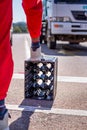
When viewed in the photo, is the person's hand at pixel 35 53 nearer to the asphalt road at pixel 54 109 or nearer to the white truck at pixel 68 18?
the asphalt road at pixel 54 109

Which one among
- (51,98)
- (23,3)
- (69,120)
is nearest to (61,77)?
(51,98)

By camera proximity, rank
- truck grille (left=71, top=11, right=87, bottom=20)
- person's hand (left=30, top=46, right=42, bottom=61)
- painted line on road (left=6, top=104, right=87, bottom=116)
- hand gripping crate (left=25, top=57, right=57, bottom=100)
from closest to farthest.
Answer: person's hand (left=30, top=46, right=42, bottom=61)
painted line on road (left=6, top=104, right=87, bottom=116)
hand gripping crate (left=25, top=57, right=57, bottom=100)
truck grille (left=71, top=11, right=87, bottom=20)

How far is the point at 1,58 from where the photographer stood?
251 centimetres

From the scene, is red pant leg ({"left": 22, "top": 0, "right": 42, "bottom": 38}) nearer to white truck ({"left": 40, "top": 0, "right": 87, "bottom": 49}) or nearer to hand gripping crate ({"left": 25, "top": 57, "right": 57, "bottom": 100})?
hand gripping crate ({"left": 25, "top": 57, "right": 57, "bottom": 100})

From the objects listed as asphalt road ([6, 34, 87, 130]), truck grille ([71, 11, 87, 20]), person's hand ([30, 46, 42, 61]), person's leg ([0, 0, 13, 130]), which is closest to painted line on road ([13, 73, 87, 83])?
asphalt road ([6, 34, 87, 130])

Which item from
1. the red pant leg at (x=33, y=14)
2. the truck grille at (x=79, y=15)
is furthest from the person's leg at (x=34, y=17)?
the truck grille at (x=79, y=15)

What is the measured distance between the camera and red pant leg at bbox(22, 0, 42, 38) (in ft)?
10.5

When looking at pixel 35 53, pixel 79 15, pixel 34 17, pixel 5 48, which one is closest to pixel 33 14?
pixel 34 17

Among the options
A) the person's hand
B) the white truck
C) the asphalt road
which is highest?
the person's hand

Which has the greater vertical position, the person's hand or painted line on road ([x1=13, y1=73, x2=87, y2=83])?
the person's hand

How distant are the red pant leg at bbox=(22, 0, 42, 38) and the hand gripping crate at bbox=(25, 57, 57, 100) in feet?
4.58

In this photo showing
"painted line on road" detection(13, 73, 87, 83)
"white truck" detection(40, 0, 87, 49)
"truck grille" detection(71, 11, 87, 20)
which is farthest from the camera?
"truck grille" detection(71, 11, 87, 20)

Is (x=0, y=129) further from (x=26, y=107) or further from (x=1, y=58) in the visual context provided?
(x=26, y=107)

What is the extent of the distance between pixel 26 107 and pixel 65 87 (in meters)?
1.52
